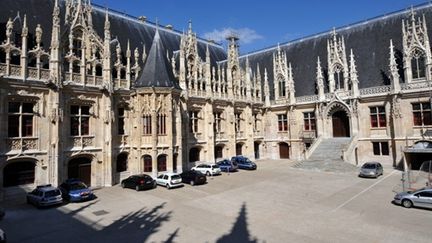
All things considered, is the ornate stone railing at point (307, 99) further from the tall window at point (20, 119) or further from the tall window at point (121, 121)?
the tall window at point (20, 119)

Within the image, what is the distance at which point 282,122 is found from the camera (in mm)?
42938

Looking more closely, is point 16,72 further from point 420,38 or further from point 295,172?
point 420,38

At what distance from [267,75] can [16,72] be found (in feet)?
113

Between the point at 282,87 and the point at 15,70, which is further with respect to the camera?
the point at 282,87

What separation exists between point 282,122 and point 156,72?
22.1m

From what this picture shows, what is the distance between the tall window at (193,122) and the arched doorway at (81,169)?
12.1m

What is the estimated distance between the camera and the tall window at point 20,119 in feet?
71.8

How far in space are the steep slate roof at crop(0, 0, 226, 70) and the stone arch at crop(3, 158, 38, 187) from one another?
9633 mm

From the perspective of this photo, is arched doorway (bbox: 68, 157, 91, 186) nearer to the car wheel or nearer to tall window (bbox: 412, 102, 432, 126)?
the car wheel

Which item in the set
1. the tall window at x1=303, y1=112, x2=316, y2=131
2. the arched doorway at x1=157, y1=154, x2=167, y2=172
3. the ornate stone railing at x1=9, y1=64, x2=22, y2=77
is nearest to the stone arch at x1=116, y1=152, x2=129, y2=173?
the arched doorway at x1=157, y1=154, x2=167, y2=172

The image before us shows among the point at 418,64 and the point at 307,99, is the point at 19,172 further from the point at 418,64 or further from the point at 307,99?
the point at 418,64

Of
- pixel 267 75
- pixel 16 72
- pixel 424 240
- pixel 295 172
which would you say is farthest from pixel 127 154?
pixel 267 75

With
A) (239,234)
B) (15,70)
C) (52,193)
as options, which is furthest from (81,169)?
(239,234)

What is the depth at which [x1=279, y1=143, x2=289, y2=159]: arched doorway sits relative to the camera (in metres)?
42.3
